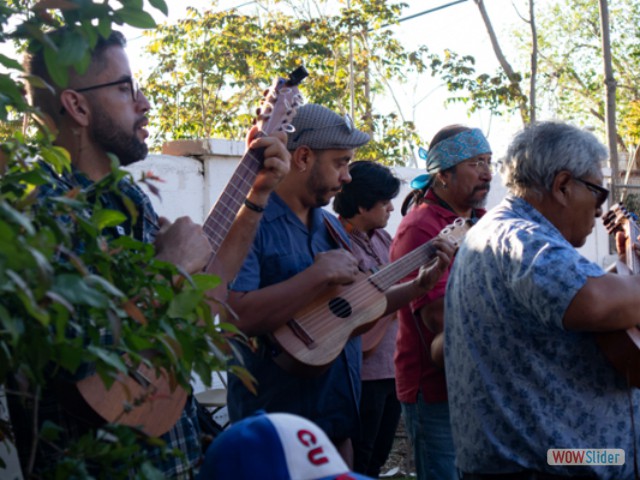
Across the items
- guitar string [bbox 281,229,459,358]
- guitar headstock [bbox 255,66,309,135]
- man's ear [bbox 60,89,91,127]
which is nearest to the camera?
man's ear [bbox 60,89,91,127]

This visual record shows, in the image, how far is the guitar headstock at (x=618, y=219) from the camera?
3.82m

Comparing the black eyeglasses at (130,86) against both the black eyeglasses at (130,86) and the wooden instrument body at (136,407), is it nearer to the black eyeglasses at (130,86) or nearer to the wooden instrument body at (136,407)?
the black eyeglasses at (130,86)

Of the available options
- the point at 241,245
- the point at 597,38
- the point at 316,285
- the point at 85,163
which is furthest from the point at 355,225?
the point at 597,38

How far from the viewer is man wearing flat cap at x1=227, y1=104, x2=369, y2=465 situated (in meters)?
3.41

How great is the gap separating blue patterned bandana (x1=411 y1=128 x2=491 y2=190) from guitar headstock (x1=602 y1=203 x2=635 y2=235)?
74 cm

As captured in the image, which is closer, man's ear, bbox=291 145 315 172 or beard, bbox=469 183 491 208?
man's ear, bbox=291 145 315 172

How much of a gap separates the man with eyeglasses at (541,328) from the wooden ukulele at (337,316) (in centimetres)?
53

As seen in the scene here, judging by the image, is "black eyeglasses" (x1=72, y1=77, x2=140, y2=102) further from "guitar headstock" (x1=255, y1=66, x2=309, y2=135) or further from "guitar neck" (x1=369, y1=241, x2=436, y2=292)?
"guitar neck" (x1=369, y1=241, x2=436, y2=292)

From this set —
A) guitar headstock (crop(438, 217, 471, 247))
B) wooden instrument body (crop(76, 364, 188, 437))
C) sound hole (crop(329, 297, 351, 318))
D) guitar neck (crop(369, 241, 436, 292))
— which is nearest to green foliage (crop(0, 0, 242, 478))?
wooden instrument body (crop(76, 364, 188, 437))

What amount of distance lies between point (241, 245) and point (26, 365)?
1697mm

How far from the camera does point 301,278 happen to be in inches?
136

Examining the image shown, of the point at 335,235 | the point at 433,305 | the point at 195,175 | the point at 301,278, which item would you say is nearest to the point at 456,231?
the point at 433,305

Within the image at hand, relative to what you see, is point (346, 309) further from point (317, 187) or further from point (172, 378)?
point (172, 378)

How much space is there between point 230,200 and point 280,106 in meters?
0.49
